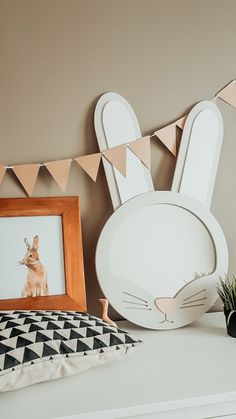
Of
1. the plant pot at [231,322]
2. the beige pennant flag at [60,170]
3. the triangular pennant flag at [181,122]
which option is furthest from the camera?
the triangular pennant flag at [181,122]

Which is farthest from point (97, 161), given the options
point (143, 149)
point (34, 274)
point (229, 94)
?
point (229, 94)

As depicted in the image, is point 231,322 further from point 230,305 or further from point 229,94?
point 229,94

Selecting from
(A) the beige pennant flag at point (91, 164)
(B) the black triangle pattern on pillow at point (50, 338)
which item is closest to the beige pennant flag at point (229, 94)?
(A) the beige pennant flag at point (91, 164)

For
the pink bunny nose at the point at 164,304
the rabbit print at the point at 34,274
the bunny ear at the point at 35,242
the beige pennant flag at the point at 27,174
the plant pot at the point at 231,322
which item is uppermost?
the beige pennant flag at the point at 27,174

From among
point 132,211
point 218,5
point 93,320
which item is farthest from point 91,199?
point 218,5

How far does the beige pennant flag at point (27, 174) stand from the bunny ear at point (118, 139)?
209mm

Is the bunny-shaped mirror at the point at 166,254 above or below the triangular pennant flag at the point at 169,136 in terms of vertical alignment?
below

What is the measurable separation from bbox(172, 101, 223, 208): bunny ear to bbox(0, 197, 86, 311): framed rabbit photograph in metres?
0.35

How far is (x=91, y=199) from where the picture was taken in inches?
60.3

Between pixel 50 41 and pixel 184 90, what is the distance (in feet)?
1.46

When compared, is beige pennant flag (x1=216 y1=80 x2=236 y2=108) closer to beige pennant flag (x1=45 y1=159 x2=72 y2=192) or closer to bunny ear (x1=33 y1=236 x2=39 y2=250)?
beige pennant flag (x1=45 y1=159 x2=72 y2=192)

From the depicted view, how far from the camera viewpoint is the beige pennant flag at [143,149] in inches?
59.9

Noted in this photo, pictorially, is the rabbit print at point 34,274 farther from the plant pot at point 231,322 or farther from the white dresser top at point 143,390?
the plant pot at point 231,322

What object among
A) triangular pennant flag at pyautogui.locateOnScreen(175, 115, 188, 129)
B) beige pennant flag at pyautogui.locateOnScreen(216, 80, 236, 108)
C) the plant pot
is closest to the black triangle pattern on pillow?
the plant pot
